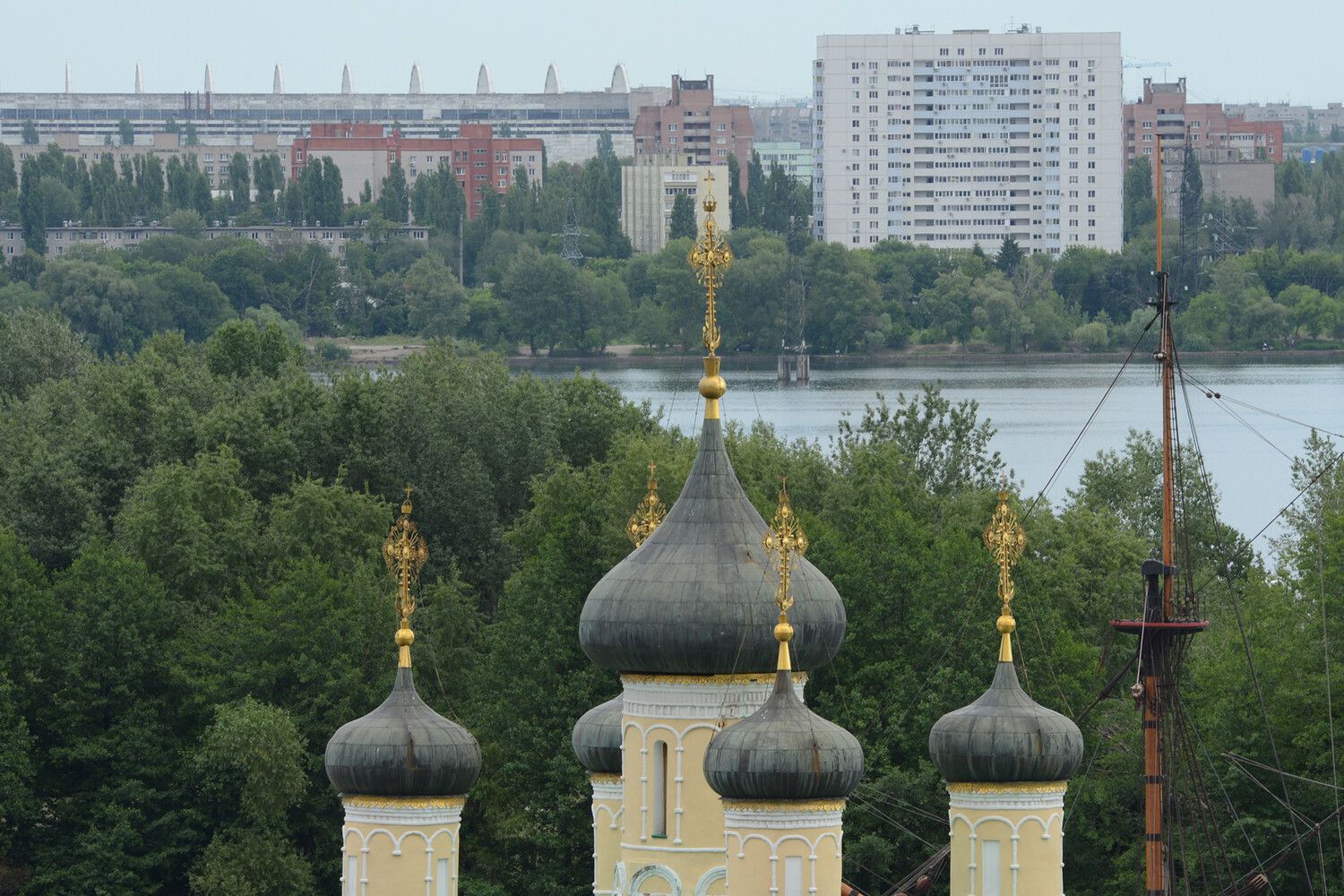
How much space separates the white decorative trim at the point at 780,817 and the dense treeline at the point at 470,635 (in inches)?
393

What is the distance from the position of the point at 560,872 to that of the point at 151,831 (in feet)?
22.6

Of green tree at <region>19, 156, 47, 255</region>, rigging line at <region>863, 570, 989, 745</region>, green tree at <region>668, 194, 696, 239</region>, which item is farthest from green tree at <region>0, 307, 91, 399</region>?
green tree at <region>668, 194, 696, 239</region>

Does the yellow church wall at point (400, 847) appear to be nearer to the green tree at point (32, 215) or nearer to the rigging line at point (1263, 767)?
the rigging line at point (1263, 767)

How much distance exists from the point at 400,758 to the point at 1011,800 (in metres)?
5.85

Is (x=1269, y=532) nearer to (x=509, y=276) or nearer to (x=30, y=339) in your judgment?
(x=30, y=339)

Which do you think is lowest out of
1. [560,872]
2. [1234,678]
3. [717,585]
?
[560,872]

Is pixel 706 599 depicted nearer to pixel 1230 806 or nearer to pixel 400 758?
pixel 400 758

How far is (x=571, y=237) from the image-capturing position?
186m

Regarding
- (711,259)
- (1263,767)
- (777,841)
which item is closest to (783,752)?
(777,841)

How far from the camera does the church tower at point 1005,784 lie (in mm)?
27234

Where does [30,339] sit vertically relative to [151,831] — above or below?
above

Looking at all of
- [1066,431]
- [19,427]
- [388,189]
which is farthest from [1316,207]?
[19,427]

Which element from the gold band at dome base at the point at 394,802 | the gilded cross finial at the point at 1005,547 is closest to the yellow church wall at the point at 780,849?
the gilded cross finial at the point at 1005,547

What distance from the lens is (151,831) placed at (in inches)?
1757
